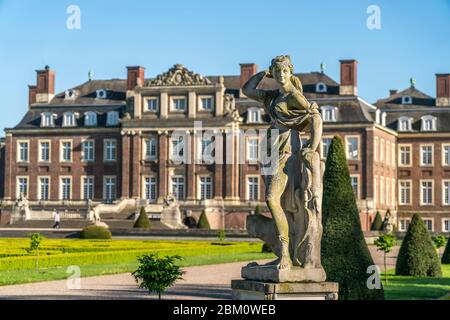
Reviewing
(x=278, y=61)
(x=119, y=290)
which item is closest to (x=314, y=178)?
(x=278, y=61)

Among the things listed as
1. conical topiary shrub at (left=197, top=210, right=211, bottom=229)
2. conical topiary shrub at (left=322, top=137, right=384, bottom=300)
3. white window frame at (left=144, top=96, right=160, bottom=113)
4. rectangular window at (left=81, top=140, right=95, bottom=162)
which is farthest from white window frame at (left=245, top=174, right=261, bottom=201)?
conical topiary shrub at (left=322, top=137, right=384, bottom=300)

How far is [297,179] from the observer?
8.91 m

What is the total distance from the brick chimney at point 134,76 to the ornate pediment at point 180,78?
189 centimetres

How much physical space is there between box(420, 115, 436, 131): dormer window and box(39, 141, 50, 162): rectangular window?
21766 mm

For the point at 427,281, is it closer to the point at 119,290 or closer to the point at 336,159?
the point at 336,159

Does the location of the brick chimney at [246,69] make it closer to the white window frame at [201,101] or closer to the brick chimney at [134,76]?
the white window frame at [201,101]

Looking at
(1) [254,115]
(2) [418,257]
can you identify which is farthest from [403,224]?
(2) [418,257]

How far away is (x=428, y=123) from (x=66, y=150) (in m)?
21.0

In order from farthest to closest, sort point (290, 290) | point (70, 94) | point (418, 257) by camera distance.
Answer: point (70, 94)
point (418, 257)
point (290, 290)

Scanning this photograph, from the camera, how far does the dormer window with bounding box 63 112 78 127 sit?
57.1 meters

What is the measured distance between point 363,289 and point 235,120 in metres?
40.4

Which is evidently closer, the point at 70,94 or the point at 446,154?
the point at 446,154

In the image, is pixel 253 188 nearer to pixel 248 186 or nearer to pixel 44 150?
pixel 248 186
